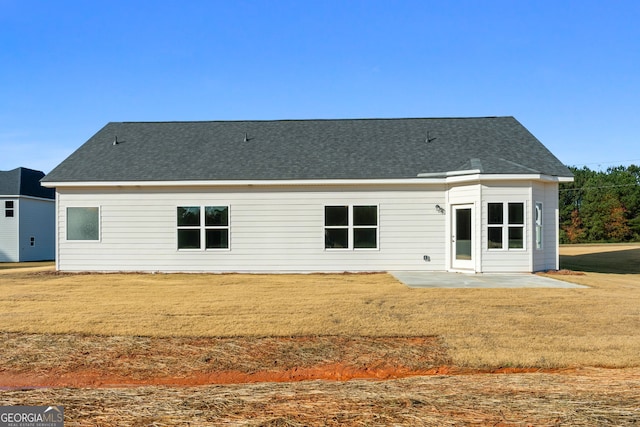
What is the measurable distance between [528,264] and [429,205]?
3462 mm

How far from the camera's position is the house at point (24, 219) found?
81.6 ft

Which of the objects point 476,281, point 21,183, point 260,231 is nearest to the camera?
point 476,281

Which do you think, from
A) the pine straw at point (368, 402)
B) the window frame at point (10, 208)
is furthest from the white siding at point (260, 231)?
the window frame at point (10, 208)

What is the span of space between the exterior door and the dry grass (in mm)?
3077

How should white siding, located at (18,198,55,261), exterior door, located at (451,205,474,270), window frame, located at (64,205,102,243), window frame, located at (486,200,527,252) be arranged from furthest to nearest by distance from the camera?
1. white siding, located at (18,198,55,261)
2. window frame, located at (64,205,102,243)
3. exterior door, located at (451,205,474,270)
4. window frame, located at (486,200,527,252)

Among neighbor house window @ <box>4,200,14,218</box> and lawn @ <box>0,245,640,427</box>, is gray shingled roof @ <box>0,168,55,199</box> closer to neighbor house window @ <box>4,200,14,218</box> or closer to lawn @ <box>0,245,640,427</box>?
neighbor house window @ <box>4,200,14,218</box>

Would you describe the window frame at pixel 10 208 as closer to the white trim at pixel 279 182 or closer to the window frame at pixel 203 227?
the white trim at pixel 279 182

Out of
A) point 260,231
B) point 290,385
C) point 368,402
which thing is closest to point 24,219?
point 260,231

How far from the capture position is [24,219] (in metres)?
25.5

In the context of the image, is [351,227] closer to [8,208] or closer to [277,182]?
[277,182]

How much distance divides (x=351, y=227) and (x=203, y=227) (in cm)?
498

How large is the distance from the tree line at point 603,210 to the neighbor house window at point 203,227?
43.3 metres

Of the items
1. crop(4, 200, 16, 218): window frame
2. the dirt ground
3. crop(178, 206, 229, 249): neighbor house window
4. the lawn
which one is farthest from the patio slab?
crop(4, 200, 16, 218): window frame

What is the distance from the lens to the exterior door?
1373cm
